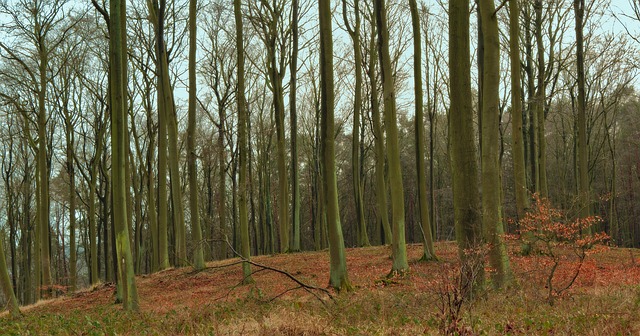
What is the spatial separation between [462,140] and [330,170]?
10.1 ft

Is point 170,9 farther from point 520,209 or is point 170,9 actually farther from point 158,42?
point 520,209

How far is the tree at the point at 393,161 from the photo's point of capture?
41.1ft

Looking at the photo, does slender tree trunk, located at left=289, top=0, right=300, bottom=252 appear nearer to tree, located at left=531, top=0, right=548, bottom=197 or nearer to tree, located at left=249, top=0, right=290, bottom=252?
tree, located at left=249, top=0, right=290, bottom=252

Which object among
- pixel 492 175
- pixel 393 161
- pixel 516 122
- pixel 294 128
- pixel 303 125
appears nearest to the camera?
pixel 492 175

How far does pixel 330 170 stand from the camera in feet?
36.5

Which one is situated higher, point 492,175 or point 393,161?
point 393,161

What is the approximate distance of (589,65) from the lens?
2600 centimetres

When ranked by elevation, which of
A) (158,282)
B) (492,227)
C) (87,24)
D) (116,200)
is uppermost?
(87,24)

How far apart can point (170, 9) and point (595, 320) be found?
19423mm

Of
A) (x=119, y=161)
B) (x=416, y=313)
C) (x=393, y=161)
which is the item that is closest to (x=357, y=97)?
(x=393, y=161)

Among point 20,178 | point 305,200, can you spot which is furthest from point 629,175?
point 20,178

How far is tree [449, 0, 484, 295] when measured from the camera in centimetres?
873

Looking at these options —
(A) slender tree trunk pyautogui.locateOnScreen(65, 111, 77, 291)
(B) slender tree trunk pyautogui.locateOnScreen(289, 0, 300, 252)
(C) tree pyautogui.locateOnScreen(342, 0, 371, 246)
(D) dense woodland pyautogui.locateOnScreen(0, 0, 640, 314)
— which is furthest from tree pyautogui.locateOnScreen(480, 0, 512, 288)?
(A) slender tree trunk pyautogui.locateOnScreen(65, 111, 77, 291)

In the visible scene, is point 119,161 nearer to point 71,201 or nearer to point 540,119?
point 540,119
